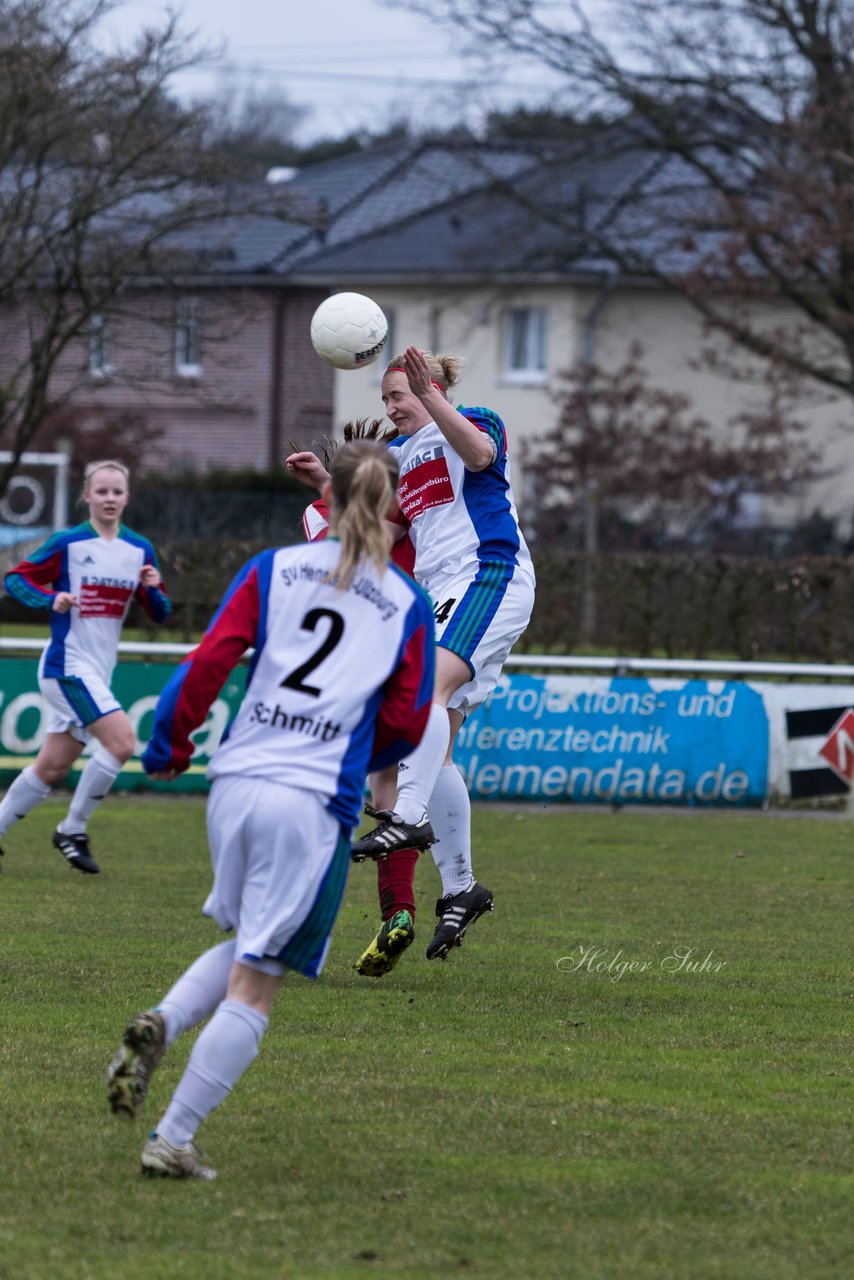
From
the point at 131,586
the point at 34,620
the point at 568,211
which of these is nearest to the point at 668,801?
the point at 131,586

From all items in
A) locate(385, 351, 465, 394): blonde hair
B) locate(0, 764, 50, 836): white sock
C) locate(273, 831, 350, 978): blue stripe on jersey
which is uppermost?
locate(385, 351, 465, 394): blonde hair

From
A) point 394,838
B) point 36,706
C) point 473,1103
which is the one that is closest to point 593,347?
point 36,706

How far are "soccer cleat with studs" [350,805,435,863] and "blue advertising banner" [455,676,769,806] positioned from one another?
689 centimetres

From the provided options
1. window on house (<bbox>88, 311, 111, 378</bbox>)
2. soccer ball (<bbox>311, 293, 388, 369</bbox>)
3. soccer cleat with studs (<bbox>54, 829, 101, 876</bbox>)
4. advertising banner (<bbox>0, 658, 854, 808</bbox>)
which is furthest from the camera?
window on house (<bbox>88, 311, 111, 378</bbox>)

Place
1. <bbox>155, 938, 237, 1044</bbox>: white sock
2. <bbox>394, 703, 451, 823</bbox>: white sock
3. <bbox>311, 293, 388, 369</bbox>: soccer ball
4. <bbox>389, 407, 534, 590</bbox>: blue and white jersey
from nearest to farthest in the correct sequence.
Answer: <bbox>155, 938, 237, 1044</bbox>: white sock
<bbox>394, 703, 451, 823</bbox>: white sock
<bbox>311, 293, 388, 369</bbox>: soccer ball
<bbox>389, 407, 534, 590</bbox>: blue and white jersey

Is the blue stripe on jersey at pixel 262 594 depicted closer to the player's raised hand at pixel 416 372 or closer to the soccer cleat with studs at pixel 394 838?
the player's raised hand at pixel 416 372

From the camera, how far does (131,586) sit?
10367 millimetres

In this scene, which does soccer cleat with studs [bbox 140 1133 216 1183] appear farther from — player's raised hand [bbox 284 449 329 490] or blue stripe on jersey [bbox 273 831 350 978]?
player's raised hand [bbox 284 449 329 490]

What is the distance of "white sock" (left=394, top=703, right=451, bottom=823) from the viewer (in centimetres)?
687

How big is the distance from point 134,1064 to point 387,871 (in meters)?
2.74

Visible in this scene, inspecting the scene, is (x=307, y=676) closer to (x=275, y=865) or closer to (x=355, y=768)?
(x=355, y=768)

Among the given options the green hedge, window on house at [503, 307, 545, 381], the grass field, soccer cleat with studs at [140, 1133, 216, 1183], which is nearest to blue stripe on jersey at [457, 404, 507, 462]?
the grass field

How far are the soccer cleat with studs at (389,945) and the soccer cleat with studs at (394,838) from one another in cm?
24

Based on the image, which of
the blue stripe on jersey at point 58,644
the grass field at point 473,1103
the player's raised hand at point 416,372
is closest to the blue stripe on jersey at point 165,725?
the grass field at point 473,1103
